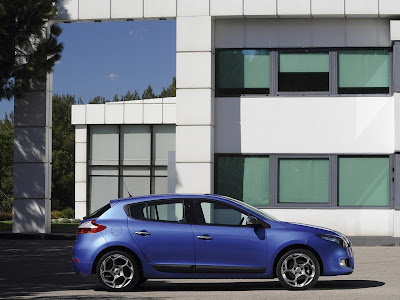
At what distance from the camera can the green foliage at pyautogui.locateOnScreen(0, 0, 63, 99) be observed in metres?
29.0

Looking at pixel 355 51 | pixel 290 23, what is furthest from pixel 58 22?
pixel 355 51

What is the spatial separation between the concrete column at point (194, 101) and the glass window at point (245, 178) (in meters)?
0.41

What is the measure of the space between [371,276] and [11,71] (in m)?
16.5

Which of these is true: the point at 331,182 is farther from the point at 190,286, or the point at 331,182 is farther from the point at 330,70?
the point at 190,286

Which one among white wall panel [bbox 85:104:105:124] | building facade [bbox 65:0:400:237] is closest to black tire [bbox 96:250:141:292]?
building facade [bbox 65:0:400:237]

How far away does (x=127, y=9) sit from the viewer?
29531 millimetres

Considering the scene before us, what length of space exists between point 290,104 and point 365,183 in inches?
127

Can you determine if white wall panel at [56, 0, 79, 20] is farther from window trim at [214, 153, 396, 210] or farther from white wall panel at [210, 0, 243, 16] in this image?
window trim at [214, 153, 396, 210]

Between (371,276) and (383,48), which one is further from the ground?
(383,48)

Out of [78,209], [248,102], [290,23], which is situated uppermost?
→ [290,23]

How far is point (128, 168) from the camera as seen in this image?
162 feet

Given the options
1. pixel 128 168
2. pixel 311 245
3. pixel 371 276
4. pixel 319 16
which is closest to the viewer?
pixel 311 245

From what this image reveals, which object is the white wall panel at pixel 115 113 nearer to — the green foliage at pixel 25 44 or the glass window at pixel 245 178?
the green foliage at pixel 25 44

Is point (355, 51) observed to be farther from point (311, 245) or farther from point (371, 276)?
point (311, 245)
